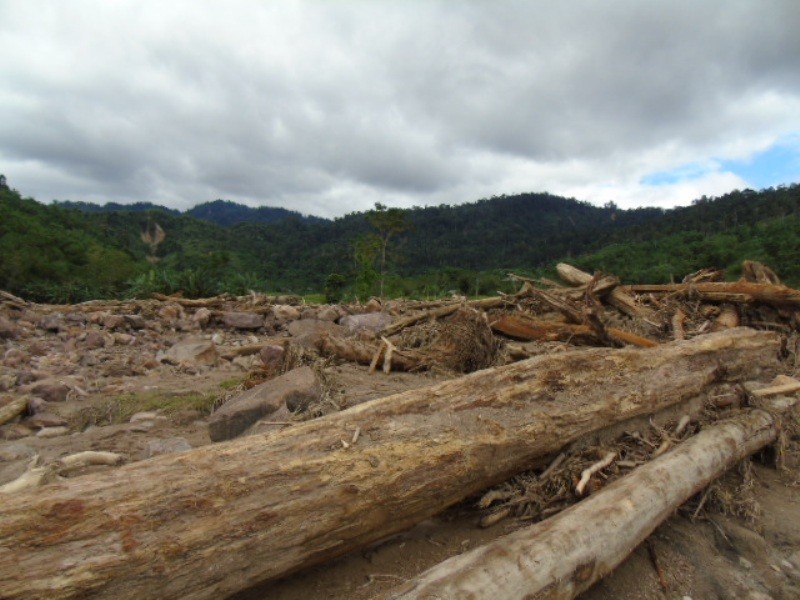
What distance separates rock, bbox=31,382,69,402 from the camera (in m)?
5.30

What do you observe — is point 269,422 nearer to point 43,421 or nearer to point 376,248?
point 43,421

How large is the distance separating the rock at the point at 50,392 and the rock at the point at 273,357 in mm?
2253

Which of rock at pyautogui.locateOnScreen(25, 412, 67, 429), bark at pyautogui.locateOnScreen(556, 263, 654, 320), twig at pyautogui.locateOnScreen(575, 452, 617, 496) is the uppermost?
bark at pyautogui.locateOnScreen(556, 263, 654, 320)

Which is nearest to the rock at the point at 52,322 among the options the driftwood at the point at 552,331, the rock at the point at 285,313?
the rock at the point at 285,313

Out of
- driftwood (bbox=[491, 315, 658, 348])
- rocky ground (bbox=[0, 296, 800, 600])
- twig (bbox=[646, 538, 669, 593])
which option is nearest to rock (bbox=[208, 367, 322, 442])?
rocky ground (bbox=[0, 296, 800, 600])

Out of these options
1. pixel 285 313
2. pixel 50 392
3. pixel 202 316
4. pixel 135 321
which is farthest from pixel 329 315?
pixel 50 392

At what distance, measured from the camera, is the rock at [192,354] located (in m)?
7.31

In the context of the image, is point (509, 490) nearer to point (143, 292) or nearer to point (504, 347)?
point (504, 347)

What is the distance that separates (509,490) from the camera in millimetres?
2658

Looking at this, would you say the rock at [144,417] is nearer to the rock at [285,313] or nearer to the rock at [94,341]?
the rock at [94,341]

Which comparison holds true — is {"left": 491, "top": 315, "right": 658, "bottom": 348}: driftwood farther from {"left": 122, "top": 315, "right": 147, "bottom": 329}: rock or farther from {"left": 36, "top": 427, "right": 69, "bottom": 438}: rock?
{"left": 122, "top": 315, "right": 147, "bottom": 329}: rock

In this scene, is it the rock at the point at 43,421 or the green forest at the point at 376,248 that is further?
the green forest at the point at 376,248

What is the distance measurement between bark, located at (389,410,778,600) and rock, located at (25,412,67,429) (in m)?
4.40

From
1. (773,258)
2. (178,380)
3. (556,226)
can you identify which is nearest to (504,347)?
(178,380)
